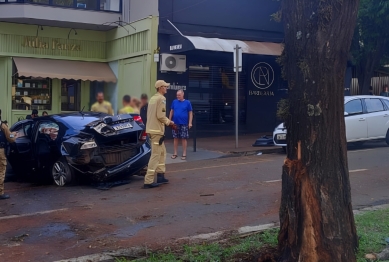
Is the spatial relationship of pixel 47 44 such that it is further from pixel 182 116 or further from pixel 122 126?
pixel 122 126

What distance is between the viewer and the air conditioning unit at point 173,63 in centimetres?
1783

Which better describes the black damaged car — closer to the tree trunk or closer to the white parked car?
the white parked car

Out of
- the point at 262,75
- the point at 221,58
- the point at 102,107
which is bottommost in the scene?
the point at 102,107

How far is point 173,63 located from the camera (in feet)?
59.2

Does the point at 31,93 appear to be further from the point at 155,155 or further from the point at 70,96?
the point at 155,155

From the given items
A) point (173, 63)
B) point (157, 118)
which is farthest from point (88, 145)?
point (173, 63)

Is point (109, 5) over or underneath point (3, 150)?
over

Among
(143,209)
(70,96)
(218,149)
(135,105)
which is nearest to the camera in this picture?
(143,209)

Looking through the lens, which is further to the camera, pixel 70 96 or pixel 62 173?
pixel 70 96

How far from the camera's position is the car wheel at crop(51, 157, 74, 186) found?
1016 cm

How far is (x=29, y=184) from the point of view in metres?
11.2

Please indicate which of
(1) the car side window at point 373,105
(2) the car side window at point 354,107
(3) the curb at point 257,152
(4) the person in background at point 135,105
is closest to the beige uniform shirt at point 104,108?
(4) the person in background at point 135,105

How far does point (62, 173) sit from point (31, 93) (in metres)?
10.8

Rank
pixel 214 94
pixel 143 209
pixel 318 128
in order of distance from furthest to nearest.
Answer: pixel 214 94 → pixel 143 209 → pixel 318 128
